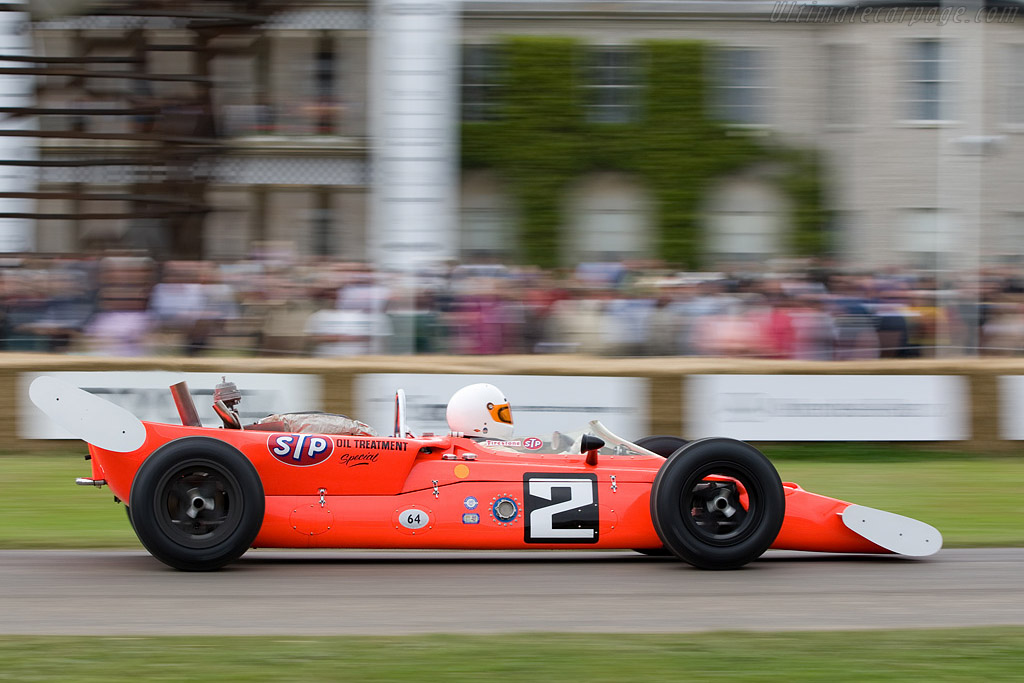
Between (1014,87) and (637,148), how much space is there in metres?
7.21

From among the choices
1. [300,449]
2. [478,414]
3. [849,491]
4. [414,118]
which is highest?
[414,118]

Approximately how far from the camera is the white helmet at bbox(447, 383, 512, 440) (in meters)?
7.35

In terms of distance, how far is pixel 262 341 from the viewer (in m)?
12.2

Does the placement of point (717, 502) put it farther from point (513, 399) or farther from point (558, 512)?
point (513, 399)

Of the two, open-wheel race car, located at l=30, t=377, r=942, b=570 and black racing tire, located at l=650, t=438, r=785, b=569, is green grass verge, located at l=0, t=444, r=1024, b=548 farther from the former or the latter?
black racing tire, located at l=650, t=438, r=785, b=569

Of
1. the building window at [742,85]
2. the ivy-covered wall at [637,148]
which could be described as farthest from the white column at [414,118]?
the building window at [742,85]

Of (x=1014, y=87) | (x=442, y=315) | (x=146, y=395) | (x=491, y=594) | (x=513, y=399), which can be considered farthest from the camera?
(x=1014, y=87)

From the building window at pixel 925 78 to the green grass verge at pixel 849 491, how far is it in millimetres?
12936

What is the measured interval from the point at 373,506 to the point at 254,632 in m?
1.59

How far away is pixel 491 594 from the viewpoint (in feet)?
20.4

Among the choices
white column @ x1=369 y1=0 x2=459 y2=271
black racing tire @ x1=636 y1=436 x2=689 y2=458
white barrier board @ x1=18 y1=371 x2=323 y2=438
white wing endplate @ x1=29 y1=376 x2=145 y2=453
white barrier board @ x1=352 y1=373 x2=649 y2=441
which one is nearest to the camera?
white wing endplate @ x1=29 y1=376 x2=145 y2=453

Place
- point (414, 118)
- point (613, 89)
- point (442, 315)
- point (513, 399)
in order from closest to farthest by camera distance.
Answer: point (513, 399), point (442, 315), point (414, 118), point (613, 89)

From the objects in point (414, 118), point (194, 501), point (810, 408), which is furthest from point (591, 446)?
point (414, 118)

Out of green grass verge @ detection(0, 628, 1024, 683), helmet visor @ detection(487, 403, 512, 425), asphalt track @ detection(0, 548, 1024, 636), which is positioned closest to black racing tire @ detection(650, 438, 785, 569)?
asphalt track @ detection(0, 548, 1024, 636)
